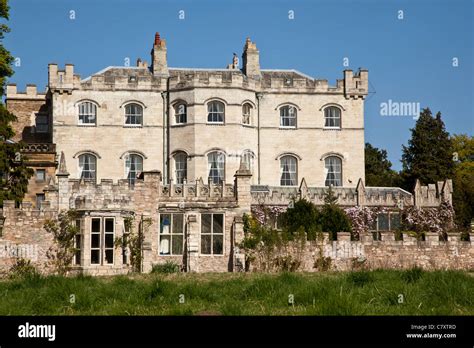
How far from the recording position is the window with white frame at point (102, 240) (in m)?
30.5

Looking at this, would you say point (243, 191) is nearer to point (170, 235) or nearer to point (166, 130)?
point (170, 235)

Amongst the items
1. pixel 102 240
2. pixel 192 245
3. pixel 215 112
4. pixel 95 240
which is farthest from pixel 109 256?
pixel 215 112

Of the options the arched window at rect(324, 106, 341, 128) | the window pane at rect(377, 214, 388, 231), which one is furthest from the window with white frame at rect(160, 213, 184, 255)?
the arched window at rect(324, 106, 341, 128)

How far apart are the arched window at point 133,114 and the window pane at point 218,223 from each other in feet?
50.5

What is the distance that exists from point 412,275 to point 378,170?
4639cm

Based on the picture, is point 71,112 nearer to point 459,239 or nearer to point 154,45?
point 154,45

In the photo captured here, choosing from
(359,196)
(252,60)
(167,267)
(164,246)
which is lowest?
(167,267)

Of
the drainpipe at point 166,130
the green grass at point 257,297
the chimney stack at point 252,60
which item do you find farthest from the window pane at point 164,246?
the chimney stack at point 252,60

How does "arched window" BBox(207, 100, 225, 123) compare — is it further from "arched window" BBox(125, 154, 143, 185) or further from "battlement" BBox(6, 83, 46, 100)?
"battlement" BBox(6, 83, 46, 100)

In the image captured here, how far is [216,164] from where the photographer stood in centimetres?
4541

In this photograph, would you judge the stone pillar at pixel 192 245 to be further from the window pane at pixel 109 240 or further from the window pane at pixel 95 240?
the window pane at pixel 95 240

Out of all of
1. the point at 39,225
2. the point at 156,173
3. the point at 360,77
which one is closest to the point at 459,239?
the point at 156,173

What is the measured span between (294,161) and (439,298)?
102 ft

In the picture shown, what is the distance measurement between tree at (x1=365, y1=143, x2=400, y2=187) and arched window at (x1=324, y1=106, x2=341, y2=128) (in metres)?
9.42
